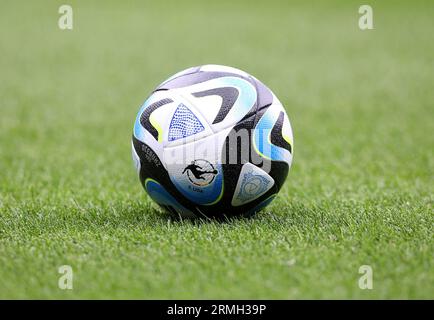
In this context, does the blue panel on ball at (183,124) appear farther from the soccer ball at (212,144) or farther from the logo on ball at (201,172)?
the logo on ball at (201,172)

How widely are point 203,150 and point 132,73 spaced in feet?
27.6

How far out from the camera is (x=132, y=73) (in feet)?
40.5

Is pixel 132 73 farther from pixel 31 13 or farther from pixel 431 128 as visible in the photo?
pixel 31 13

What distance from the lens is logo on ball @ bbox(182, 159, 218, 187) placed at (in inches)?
167

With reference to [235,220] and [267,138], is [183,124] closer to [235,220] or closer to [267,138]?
[267,138]

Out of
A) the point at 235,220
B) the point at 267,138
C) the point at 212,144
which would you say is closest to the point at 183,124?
the point at 212,144

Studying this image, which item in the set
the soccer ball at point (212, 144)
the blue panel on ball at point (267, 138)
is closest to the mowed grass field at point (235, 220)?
the soccer ball at point (212, 144)

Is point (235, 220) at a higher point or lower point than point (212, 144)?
lower

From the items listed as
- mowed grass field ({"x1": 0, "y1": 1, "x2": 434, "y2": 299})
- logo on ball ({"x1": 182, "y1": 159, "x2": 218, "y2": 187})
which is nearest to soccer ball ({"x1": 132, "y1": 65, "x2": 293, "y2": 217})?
logo on ball ({"x1": 182, "y1": 159, "x2": 218, "y2": 187})

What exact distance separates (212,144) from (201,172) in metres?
0.19

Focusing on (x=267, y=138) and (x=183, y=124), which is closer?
(x=183, y=124)

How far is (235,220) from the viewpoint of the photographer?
4477mm

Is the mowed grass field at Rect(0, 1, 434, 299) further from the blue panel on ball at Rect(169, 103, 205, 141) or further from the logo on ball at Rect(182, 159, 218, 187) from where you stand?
the blue panel on ball at Rect(169, 103, 205, 141)
